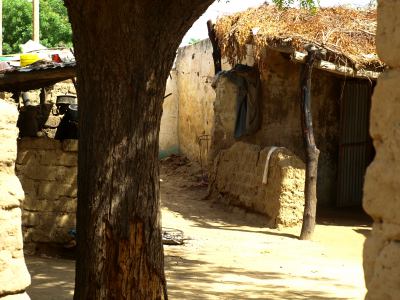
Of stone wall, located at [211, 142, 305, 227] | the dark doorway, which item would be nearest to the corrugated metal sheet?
the dark doorway

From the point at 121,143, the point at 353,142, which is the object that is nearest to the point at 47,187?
the point at 121,143

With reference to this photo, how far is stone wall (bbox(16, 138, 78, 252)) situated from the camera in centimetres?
837

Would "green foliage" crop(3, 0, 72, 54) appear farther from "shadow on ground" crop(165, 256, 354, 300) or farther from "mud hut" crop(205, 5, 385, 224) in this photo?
"shadow on ground" crop(165, 256, 354, 300)

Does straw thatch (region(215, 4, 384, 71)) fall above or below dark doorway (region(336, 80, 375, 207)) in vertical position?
above

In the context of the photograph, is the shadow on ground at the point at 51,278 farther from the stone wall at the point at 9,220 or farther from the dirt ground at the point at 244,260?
the stone wall at the point at 9,220

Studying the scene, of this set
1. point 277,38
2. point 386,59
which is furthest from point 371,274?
point 277,38

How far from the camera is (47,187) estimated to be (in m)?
8.41

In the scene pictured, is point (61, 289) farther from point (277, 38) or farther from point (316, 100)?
point (316, 100)

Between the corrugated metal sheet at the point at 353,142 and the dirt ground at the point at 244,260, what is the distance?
487 mm

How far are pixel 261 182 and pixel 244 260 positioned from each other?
7.38ft

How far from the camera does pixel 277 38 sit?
34.1 ft

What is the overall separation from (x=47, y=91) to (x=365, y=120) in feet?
17.4

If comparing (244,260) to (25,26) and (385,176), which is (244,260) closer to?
(385,176)

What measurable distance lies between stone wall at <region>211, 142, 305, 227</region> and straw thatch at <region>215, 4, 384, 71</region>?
1.42 metres
